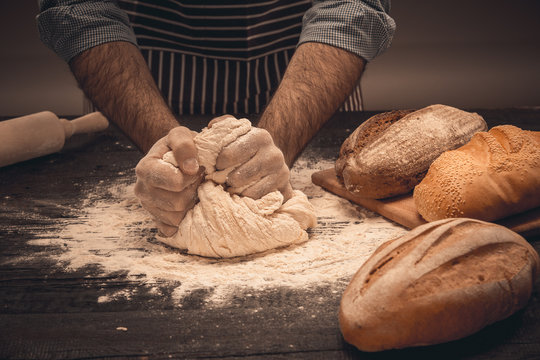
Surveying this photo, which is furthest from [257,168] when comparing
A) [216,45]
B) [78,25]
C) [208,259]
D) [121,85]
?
[216,45]

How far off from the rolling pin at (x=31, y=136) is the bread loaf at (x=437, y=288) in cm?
157

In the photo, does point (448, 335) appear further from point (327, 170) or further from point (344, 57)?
point (344, 57)

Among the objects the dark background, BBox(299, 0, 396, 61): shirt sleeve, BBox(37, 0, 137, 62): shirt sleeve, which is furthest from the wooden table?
the dark background

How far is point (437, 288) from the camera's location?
2.90ft

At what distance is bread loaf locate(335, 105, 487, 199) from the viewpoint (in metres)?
1.47

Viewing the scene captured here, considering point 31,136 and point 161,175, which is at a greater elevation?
point 161,175

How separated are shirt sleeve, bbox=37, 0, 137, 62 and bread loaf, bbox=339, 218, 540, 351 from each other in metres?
1.32

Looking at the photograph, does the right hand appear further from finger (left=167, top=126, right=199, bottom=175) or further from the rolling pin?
the rolling pin

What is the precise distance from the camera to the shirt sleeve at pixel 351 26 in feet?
5.86

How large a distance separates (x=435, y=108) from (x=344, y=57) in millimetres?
389

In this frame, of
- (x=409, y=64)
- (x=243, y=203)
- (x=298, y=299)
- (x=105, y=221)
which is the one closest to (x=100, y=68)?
(x=105, y=221)

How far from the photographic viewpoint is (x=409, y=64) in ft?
10.8

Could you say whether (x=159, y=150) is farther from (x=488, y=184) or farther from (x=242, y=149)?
(x=488, y=184)

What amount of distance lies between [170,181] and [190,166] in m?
0.06
